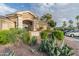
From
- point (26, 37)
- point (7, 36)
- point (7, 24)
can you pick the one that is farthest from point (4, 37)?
point (26, 37)

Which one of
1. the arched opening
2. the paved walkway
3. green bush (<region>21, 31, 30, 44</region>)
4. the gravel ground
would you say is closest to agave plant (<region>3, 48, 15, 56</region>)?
the gravel ground

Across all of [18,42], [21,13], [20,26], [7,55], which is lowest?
[7,55]

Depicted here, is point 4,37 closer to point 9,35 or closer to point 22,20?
point 9,35

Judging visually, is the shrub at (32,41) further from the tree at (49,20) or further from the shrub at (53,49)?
the tree at (49,20)

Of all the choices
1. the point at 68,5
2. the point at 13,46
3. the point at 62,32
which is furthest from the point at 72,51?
the point at 13,46

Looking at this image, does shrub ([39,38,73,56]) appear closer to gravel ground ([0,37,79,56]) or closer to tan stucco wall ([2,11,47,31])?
gravel ground ([0,37,79,56])

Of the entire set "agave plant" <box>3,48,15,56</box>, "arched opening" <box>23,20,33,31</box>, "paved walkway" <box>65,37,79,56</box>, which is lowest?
"agave plant" <box>3,48,15,56</box>

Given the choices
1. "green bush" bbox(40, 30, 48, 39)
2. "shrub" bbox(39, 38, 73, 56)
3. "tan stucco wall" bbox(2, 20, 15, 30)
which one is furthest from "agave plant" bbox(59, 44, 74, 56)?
"tan stucco wall" bbox(2, 20, 15, 30)

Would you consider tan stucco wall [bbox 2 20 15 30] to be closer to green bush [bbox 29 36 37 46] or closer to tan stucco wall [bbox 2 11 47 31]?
tan stucco wall [bbox 2 11 47 31]

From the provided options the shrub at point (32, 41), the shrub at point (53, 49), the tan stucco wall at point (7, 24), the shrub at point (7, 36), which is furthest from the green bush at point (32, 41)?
the tan stucco wall at point (7, 24)

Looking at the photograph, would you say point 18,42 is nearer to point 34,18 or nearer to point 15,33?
point 15,33

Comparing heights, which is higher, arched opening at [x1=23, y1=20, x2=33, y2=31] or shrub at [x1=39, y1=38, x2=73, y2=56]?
arched opening at [x1=23, y1=20, x2=33, y2=31]

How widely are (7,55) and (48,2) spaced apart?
1078 millimetres

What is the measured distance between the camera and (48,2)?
320cm
